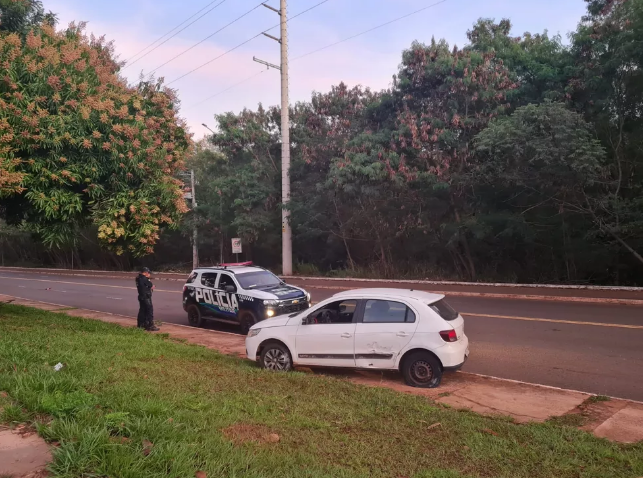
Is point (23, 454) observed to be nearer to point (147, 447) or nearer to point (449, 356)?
point (147, 447)

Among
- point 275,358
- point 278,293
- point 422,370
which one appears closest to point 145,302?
point 278,293

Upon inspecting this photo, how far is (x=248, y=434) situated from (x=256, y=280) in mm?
9394

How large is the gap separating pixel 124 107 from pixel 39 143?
179cm

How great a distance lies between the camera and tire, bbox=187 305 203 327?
14.9m

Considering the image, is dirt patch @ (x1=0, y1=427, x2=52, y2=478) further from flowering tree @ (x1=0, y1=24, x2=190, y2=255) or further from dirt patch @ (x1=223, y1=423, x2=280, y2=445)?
flowering tree @ (x1=0, y1=24, x2=190, y2=255)

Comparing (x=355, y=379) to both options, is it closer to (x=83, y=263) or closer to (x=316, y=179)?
(x=316, y=179)

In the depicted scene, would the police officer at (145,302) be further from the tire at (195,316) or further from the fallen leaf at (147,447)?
the fallen leaf at (147,447)

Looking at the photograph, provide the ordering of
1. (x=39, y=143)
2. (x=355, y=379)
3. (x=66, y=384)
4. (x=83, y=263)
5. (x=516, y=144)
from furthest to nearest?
1. (x=83, y=263)
2. (x=516, y=144)
3. (x=39, y=143)
4. (x=355, y=379)
5. (x=66, y=384)

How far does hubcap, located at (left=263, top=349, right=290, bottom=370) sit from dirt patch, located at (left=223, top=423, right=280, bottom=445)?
3.76m

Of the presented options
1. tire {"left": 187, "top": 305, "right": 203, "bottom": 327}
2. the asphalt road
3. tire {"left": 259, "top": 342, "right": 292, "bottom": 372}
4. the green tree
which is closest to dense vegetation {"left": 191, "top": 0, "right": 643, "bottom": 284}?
the asphalt road

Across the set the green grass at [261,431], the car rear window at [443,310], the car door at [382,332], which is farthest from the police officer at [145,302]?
the car rear window at [443,310]

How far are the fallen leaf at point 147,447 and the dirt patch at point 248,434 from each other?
0.67 m

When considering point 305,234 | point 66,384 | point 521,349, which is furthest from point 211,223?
point 66,384

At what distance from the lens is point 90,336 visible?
1042cm
